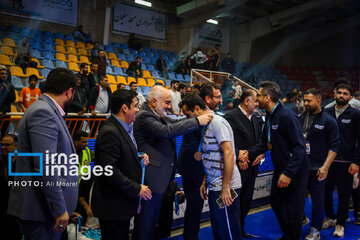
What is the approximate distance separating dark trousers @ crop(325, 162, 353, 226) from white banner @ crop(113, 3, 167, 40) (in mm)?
11248

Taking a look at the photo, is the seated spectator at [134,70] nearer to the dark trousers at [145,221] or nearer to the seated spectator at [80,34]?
the seated spectator at [80,34]

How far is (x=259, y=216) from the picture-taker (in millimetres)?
4395

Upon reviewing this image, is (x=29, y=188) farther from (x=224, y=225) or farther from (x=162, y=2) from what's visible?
(x=162, y=2)

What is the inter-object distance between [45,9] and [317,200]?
11193 mm

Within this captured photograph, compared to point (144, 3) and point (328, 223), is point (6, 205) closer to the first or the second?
point (328, 223)

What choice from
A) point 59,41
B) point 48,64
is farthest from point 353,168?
point 59,41

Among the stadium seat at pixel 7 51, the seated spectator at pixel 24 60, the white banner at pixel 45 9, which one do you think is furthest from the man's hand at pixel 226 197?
the white banner at pixel 45 9

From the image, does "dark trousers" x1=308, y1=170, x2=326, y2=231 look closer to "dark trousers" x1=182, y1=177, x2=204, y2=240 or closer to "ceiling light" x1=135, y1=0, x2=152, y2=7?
"dark trousers" x1=182, y1=177, x2=204, y2=240

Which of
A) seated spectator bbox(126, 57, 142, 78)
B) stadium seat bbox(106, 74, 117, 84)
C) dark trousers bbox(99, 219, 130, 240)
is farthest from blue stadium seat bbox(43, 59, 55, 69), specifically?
dark trousers bbox(99, 219, 130, 240)

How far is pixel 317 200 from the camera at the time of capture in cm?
359

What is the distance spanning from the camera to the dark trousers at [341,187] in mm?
3865

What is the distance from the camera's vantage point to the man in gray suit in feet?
5.41

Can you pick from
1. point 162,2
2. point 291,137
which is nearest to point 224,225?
point 291,137

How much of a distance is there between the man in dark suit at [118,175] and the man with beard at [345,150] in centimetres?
284
